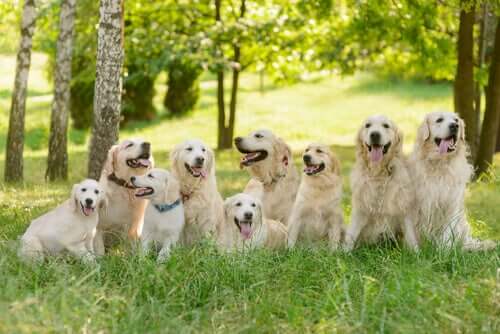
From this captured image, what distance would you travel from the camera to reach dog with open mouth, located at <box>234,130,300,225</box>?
796 centimetres

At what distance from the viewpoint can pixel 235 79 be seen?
2006 centimetres

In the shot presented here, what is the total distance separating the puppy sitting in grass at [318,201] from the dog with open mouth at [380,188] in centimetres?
19

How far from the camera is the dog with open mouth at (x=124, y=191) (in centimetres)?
741

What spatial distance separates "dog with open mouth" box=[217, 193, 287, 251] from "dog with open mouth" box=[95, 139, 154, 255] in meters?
0.80

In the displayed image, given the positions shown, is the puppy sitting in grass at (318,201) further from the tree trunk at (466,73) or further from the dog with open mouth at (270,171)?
the tree trunk at (466,73)

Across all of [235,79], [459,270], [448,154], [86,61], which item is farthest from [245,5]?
[459,270]

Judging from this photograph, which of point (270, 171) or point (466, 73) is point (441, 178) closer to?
point (270, 171)

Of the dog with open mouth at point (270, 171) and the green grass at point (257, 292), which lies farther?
the dog with open mouth at point (270, 171)

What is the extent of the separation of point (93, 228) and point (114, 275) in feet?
3.44

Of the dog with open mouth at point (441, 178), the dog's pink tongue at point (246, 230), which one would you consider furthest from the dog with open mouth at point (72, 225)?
the dog with open mouth at point (441, 178)

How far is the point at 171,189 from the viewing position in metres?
6.82

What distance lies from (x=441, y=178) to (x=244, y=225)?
1.68 meters

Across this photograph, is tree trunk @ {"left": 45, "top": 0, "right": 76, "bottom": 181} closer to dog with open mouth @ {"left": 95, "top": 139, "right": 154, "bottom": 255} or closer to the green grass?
the green grass

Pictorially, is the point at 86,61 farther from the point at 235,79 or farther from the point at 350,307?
the point at 350,307
